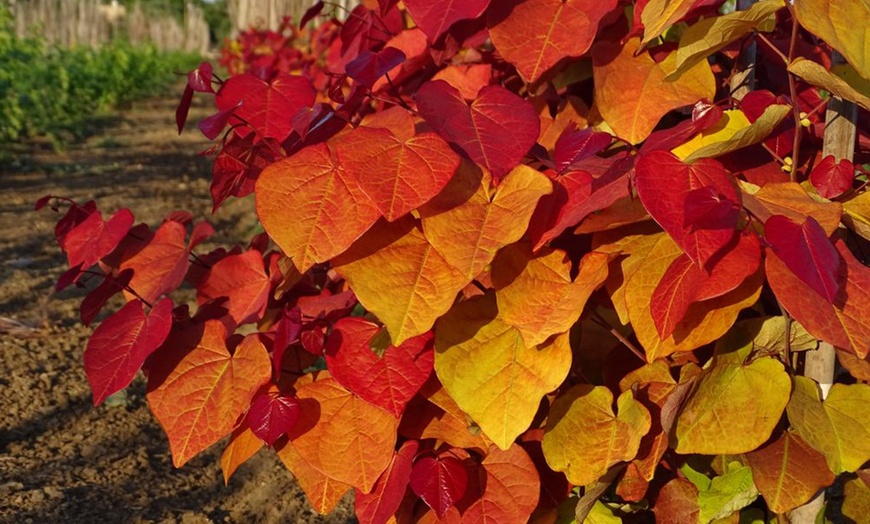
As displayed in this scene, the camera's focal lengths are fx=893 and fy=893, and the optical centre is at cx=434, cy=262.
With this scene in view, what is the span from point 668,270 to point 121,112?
1337 centimetres

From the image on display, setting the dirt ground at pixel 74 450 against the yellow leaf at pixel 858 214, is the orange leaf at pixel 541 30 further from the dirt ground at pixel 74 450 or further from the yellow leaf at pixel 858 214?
the dirt ground at pixel 74 450

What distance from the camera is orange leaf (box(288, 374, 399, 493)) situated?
1.08 meters

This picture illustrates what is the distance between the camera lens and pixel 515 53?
1047 mm

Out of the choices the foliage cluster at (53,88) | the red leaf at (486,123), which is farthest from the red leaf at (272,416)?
the foliage cluster at (53,88)

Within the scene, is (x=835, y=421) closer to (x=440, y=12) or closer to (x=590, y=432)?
(x=590, y=432)

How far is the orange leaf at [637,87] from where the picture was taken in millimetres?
1092

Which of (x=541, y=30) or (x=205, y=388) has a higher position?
(x=541, y=30)

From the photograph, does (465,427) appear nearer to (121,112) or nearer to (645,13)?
(645,13)

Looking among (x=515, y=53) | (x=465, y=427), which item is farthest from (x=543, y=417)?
(x=515, y=53)

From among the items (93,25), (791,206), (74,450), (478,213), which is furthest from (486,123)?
(93,25)

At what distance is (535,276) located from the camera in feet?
3.19

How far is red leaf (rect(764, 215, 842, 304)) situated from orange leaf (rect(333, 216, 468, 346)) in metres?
A: 0.29

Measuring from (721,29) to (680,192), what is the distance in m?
0.22

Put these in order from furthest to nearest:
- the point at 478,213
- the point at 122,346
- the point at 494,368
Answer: the point at 122,346, the point at 494,368, the point at 478,213
